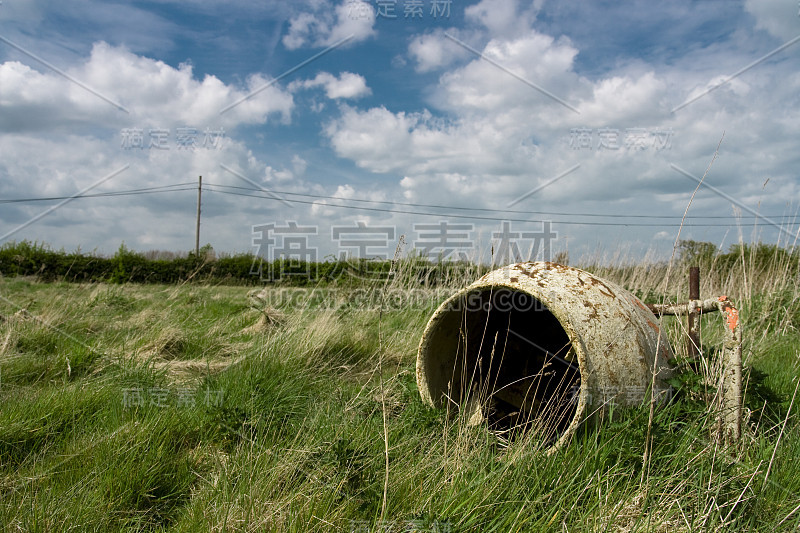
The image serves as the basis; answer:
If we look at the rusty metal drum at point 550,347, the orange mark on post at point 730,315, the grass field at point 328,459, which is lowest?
the grass field at point 328,459

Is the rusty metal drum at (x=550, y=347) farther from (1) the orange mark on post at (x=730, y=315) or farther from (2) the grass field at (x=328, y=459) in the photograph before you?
(1) the orange mark on post at (x=730, y=315)

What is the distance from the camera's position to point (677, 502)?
6.26ft

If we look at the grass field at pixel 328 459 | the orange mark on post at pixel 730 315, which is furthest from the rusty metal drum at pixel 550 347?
the orange mark on post at pixel 730 315

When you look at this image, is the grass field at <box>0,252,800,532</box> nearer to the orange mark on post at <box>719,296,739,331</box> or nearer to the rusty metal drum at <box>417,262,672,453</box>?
the rusty metal drum at <box>417,262,672,453</box>

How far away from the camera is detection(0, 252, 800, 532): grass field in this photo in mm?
1913

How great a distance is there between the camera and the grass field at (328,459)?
1.91 metres

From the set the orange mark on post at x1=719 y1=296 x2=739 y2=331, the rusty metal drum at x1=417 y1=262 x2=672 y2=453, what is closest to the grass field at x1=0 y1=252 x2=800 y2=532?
the rusty metal drum at x1=417 y1=262 x2=672 y2=453

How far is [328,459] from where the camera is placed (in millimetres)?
2199

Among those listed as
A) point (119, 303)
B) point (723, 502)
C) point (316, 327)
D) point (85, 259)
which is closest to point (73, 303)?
point (119, 303)

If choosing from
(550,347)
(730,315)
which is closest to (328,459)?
(550,347)

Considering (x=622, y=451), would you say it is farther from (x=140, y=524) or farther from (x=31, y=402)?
(x=31, y=402)

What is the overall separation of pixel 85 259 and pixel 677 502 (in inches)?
833

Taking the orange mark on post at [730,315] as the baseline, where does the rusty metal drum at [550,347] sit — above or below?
below

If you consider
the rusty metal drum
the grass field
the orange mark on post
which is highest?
the orange mark on post
